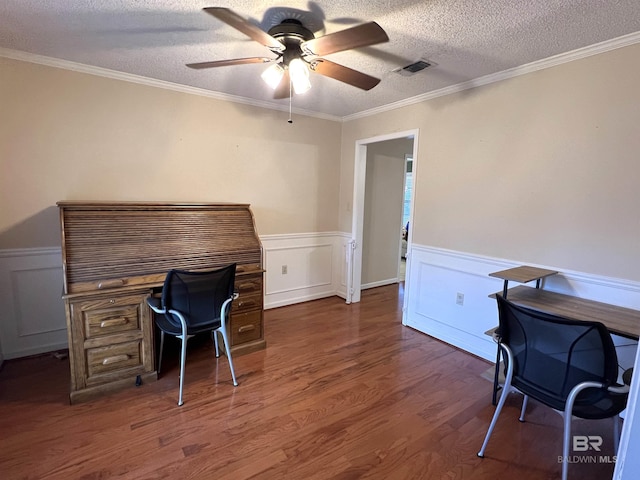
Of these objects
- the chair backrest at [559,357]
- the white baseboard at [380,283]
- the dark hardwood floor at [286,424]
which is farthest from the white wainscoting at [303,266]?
the chair backrest at [559,357]

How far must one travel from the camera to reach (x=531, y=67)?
2.33 meters

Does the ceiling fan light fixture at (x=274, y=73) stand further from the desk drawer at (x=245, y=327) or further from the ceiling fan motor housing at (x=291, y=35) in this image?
the desk drawer at (x=245, y=327)

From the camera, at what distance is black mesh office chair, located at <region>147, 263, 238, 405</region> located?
204cm

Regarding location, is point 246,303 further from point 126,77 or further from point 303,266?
point 126,77

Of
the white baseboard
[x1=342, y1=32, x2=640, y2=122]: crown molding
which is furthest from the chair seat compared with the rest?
the white baseboard

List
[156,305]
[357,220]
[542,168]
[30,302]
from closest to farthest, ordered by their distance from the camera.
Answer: [156,305] < [542,168] < [30,302] < [357,220]

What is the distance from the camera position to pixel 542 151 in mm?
2318

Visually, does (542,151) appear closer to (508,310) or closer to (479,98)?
(479,98)

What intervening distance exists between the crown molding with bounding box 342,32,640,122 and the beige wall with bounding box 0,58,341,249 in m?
1.30

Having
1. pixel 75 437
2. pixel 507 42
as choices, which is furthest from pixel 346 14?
pixel 75 437

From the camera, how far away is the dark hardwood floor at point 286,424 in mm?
1621

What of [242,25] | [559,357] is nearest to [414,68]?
[242,25]

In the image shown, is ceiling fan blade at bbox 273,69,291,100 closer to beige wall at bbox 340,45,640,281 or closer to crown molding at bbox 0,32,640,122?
crown molding at bbox 0,32,640,122

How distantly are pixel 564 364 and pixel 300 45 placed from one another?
212 cm
